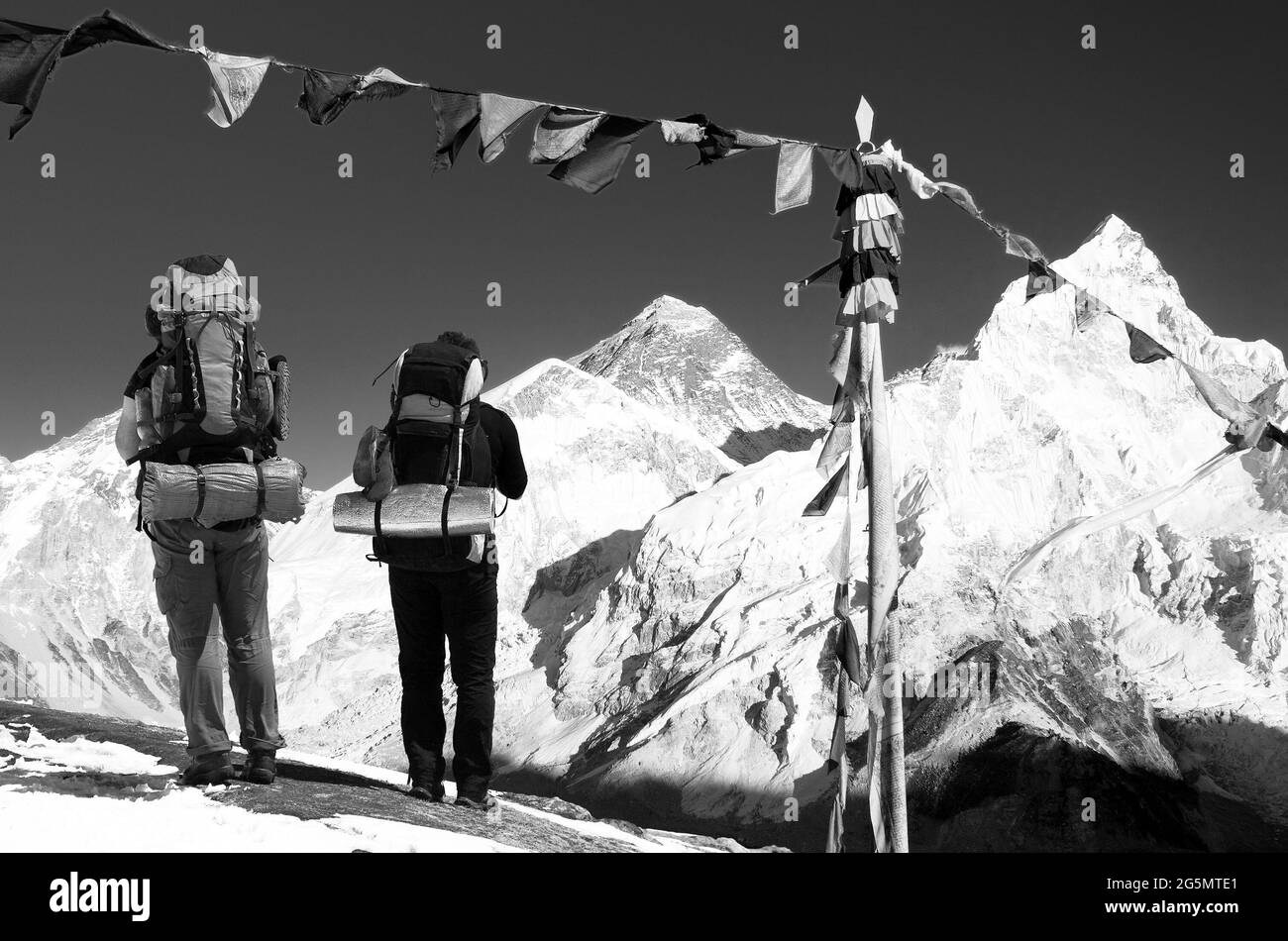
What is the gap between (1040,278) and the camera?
11555 mm

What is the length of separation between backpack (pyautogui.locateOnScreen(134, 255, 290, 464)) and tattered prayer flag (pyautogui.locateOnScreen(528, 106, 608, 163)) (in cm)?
284

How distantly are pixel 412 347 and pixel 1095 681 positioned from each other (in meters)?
208

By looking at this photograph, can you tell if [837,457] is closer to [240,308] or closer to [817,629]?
[240,308]

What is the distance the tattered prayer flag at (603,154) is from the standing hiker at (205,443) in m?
2.98

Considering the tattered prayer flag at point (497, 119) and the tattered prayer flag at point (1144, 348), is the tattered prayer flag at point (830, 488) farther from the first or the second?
the tattered prayer flag at point (497, 119)

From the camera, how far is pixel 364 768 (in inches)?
564

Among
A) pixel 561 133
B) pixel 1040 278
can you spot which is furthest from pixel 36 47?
pixel 1040 278

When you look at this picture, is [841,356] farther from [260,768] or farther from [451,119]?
[260,768]

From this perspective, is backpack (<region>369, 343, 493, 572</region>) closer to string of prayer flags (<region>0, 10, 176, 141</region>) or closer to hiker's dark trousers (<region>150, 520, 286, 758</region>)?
hiker's dark trousers (<region>150, 520, 286, 758</region>)

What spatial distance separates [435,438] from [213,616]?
2416 millimetres

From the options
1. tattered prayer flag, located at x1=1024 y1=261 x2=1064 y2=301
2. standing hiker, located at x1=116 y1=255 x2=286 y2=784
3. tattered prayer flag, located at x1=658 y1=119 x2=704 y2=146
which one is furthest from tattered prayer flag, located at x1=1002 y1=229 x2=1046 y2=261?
standing hiker, located at x1=116 y1=255 x2=286 y2=784

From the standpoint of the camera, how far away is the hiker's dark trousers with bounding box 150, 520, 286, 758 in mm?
9508
